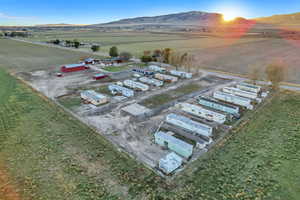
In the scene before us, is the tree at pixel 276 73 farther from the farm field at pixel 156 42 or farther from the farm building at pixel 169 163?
the farm field at pixel 156 42

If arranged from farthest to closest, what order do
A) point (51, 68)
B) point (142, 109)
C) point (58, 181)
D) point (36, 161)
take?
point (51, 68), point (142, 109), point (36, 161), point (58, 181)

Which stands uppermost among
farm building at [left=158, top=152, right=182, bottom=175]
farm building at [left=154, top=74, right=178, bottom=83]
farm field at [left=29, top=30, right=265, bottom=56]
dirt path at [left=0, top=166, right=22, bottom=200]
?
farm field at [left=29, top=30, right=265, bottom=56]

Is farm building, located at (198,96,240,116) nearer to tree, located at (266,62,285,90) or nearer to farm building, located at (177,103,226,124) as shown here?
farm building, located at (177,103,226,124)

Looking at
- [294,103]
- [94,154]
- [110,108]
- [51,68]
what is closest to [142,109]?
[110,108]

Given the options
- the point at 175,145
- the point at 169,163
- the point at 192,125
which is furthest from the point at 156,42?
the point at 169,163

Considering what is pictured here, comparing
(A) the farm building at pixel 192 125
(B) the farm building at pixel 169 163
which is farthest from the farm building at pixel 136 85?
(B) the farm building at pixel 169 163

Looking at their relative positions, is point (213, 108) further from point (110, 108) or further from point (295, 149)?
point (110, 108)

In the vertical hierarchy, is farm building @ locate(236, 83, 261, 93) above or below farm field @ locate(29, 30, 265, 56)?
below

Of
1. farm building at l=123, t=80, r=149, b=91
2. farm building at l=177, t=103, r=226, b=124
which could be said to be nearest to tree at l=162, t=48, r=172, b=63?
farm building at l=123, t=80, r=149, b=91
